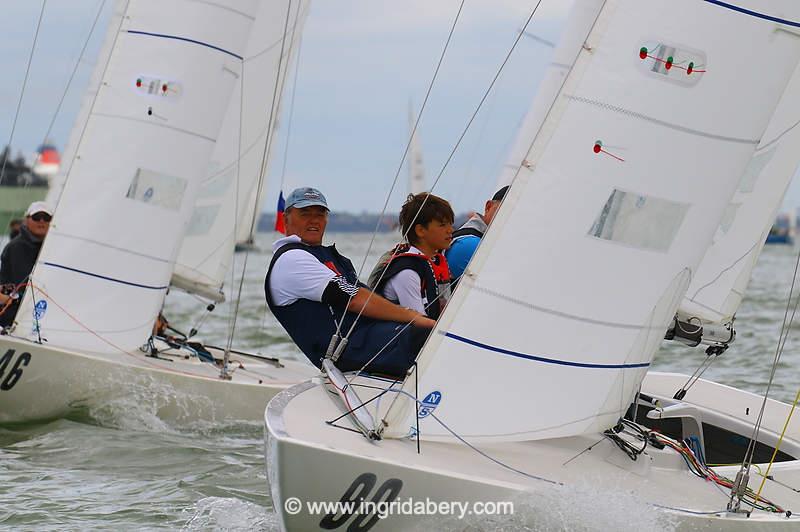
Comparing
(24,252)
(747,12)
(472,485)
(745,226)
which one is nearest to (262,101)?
(24,252)

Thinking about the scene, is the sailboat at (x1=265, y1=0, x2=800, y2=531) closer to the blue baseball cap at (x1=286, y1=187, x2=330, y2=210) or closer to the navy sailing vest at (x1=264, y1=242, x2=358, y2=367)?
the navy sailing vest at (x1=264, y1=242, x2=358, y2=367)

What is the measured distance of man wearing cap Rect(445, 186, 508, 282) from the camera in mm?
4465

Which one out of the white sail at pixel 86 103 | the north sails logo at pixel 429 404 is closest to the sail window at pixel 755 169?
the north sails logo at pixel 429 404

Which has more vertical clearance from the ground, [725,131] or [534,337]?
[725,131]

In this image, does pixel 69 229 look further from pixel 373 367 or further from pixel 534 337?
pixel 534 337

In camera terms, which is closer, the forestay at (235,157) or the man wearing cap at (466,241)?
the man wearing cap at (466,241)

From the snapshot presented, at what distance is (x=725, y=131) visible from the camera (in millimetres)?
3314

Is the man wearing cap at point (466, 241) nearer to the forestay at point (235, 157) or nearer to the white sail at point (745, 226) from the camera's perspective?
the white sail at point (745, 226)

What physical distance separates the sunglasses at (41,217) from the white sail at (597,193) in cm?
396

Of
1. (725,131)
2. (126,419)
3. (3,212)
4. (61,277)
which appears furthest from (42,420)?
(3,212)

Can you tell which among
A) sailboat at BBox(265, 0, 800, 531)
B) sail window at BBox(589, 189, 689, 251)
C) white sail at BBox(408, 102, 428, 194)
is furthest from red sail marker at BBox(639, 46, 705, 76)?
white sail at BBox(408, 102, 428, 194)

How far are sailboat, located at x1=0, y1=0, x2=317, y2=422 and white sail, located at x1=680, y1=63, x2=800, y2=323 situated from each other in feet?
7.72

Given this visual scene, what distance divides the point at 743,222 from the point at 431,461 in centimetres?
248

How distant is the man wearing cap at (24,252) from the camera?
6.47 meters
